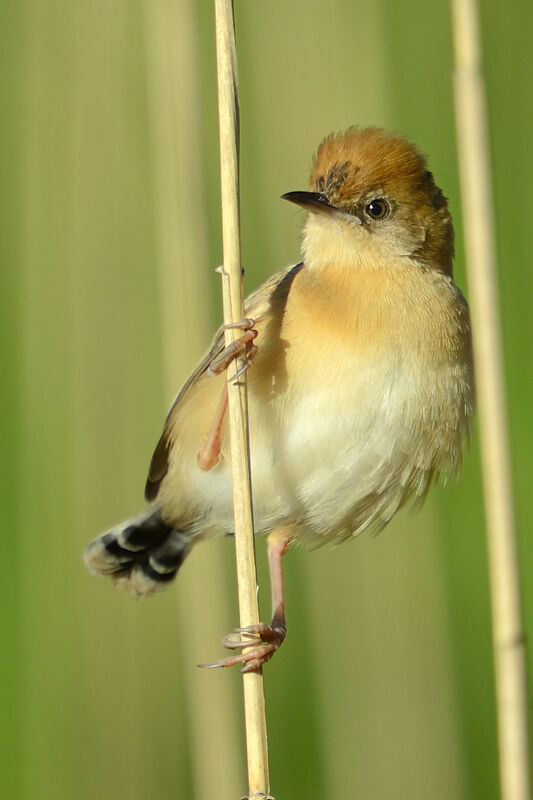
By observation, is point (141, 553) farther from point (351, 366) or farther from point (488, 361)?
point (488, 361)

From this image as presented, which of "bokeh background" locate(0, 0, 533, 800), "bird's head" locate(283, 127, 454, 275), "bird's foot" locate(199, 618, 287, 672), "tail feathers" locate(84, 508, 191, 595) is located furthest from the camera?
"bokeh background" locate(0, 0, 533, 800)

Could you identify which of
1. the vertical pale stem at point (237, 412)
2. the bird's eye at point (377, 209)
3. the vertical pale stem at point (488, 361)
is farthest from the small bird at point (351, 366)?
the vertical pale stem at point (488, 361)

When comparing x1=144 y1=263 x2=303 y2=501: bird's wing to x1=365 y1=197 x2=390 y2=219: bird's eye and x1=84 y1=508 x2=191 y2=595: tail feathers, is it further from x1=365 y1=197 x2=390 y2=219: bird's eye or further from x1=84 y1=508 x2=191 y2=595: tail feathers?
x1=365 y1=197 x2=390 y2=219: bird's eye

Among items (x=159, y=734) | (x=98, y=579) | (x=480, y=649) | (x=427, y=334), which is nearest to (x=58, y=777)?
(x=159, y=734)

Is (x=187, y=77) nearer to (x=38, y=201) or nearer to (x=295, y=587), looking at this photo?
(x=38, y=201)

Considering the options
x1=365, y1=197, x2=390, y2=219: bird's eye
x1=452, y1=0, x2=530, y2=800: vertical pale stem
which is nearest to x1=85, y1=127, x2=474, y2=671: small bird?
x1=365, y1=197, x2=390, y2=219: bird's eye

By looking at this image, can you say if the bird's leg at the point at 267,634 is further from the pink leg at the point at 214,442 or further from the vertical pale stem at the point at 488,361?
the vertical pale stem at the point at 488,361
